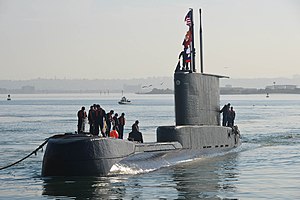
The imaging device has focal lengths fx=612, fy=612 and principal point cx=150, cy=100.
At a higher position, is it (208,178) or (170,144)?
(170,144)

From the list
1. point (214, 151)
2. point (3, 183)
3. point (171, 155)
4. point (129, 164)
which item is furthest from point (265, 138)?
point (3, 183)

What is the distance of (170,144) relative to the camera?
1997 cm

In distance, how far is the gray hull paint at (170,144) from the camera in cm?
1556

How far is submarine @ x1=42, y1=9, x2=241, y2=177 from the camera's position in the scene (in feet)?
51.1

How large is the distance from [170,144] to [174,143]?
0.37 metres

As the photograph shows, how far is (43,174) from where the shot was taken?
16156 mm

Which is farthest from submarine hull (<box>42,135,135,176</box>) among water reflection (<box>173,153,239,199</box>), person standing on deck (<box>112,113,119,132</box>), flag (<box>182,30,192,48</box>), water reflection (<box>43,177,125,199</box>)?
flag (<box>182,30,192,48</box>)

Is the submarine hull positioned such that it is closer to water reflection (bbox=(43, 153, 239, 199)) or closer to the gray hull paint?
the gray hull paint

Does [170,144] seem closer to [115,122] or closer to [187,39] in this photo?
[115,122]

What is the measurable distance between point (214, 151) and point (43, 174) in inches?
350

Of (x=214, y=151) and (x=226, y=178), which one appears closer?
(x=226, y=178)

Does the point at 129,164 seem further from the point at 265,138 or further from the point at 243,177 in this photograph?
the point at 265,138

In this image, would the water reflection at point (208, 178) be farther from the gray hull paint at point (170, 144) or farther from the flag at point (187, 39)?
the flag at point (187, 39)

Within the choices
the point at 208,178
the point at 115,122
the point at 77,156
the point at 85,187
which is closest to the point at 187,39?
the point at 115,122
